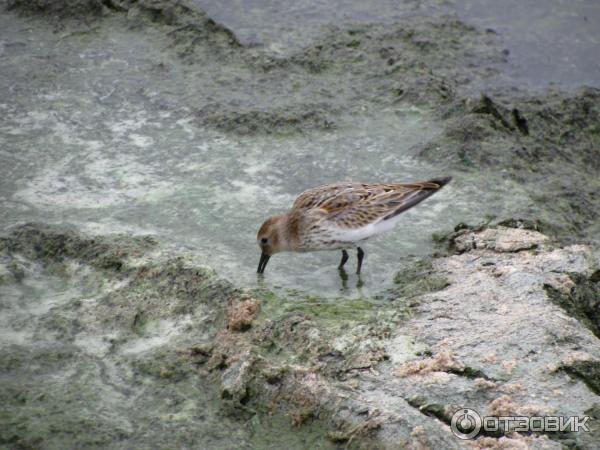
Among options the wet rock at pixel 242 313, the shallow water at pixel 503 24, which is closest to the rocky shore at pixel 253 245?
the wet rock at pixel 242 313

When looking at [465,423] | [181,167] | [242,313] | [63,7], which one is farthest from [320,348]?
[63,7]

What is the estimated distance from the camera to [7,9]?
32.9ft

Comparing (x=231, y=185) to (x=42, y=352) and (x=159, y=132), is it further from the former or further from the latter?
(x=42, y=352)

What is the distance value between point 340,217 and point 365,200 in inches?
8.7

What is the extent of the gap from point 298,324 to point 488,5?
572 centimetres

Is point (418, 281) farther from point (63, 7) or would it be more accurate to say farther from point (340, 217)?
point (63, 7)

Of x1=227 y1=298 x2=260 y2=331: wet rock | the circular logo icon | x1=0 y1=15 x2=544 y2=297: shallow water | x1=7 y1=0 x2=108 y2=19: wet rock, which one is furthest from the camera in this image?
x1=7 y1=0 x2=108 y2=19: wet rock

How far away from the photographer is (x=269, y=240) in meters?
6.42

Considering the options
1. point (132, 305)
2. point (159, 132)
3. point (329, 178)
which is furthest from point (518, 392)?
point (159, 132)

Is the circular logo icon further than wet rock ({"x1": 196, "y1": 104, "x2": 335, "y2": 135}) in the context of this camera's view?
No

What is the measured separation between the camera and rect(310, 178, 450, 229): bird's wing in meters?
6.64

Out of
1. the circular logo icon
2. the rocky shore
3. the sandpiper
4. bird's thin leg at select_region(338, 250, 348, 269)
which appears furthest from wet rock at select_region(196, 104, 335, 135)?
the circular logo icon

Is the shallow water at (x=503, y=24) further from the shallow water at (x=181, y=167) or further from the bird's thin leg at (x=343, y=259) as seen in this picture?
the bird's thin leg at (x=343, y=259)

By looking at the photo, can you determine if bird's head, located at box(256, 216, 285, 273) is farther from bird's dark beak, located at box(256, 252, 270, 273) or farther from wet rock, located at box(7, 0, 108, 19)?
wet rock, located at box(7, 0, 108, 19)
